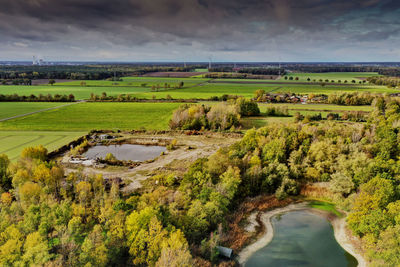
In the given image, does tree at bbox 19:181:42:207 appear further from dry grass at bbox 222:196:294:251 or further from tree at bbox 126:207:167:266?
dry grass at bbox 222:196:294:251

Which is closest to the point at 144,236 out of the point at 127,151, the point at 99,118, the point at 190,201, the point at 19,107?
the point at 190,201

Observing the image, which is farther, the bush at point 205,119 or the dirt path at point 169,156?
the bush at point 205,119

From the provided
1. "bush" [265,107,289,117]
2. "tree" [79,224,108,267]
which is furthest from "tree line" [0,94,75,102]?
"tree" [79,224,108,267]

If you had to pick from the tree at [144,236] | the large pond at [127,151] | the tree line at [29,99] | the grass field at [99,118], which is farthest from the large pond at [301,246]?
the tree line at [29,99]

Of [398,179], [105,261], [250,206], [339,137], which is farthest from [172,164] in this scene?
[398,179]

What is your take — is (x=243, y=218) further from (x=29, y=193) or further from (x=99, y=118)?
(x=99, y=118)

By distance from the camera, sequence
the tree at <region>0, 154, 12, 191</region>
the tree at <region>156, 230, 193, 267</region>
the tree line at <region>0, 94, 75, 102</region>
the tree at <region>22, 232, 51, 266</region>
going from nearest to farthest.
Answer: the tree at <region>156, 230, 193, 267</region> < the tree at <region>22, 232, 51, 266</region> < the tree at <region>0, 154, 12, 191</region> < the tree line at <region>0, 94, 75, 102</region>

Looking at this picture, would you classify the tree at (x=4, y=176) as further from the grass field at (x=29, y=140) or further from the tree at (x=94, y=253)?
the tree at (x=94, y=253)
